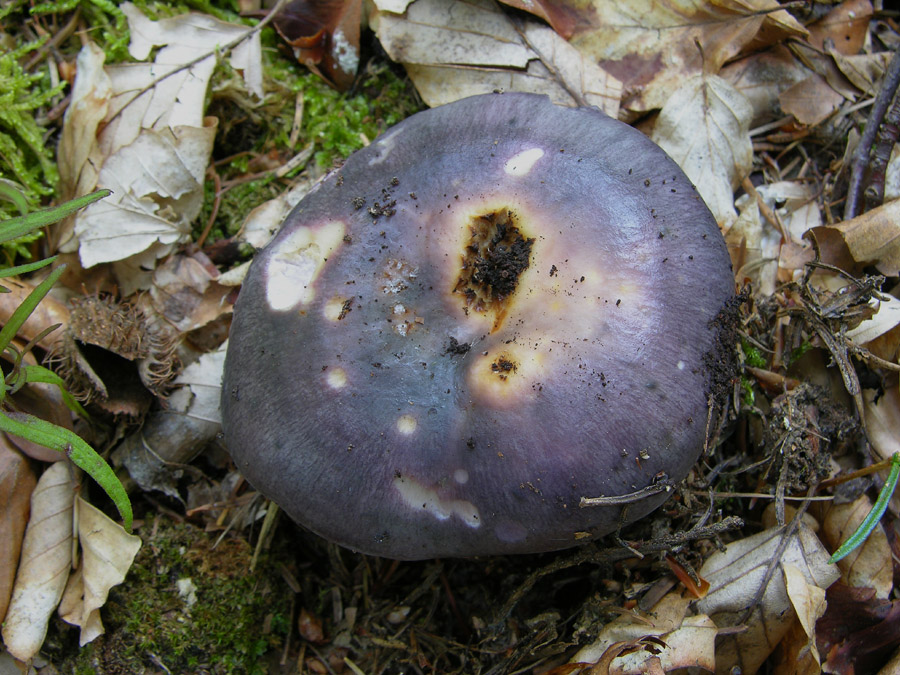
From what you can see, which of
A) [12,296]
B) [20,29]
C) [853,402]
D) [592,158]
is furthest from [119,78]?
[853,402]

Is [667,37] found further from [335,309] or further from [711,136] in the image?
[335,309]

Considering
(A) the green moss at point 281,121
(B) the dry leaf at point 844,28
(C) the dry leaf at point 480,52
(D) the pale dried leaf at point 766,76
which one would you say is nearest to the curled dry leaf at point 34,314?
(A) the green moss at point 281,121

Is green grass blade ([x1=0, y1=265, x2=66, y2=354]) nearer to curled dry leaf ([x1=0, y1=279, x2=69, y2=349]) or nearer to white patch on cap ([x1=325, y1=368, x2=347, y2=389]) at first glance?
curled dry leaf ([x1=0, y1=279, x2=69, y2=349])

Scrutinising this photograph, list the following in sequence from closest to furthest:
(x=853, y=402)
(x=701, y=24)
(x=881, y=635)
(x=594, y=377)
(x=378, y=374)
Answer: (x=594, y=377) < (x=378, y=374) < (x=881, y=635) < (x=853, y=402) < (x=701, y=24)

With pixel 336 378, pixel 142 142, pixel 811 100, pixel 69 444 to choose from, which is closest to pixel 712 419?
pixel 336 378

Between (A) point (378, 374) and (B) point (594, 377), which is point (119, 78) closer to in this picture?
(A) point (378, 374)

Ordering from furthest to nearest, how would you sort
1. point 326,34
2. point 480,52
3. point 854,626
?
→ point 326,34
point 480,52
point 854,626

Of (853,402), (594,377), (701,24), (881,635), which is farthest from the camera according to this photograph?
(701,24)
